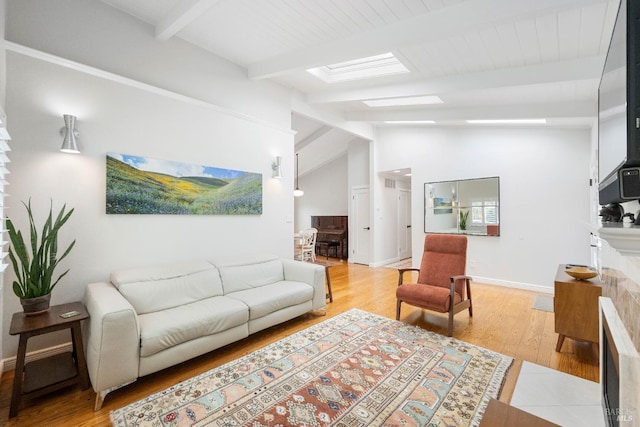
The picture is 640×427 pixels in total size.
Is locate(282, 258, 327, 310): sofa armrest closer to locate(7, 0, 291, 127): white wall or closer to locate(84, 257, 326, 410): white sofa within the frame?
locate(84, 257, 326, 410): white sofa

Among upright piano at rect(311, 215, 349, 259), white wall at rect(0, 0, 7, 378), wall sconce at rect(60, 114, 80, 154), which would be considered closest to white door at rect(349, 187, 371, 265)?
upright piano at rect(311, 215, 349, 259)

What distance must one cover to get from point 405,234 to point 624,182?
692 cm

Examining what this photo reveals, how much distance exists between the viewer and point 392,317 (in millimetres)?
3535

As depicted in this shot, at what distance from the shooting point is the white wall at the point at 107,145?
7.79ft

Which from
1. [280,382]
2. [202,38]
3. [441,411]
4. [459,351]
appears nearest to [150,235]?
[280,382]

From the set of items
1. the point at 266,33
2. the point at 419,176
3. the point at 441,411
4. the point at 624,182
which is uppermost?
the point at 266,33

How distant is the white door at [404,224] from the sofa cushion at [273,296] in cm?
482

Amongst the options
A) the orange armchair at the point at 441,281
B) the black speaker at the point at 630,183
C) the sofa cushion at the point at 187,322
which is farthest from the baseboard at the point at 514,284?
the sofa cushion at the point at 187,322

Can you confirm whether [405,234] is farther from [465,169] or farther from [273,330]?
[273,330]

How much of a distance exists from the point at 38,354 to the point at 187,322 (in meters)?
1.33

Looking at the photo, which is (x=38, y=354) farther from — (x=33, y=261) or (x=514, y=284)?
(x=514, y=284)

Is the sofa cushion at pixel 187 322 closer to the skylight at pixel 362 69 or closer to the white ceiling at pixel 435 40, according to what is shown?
the white ceiling at pixel 435 40

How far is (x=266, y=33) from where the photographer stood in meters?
3.05

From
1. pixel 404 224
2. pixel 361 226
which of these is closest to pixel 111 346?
pixel 361 226
